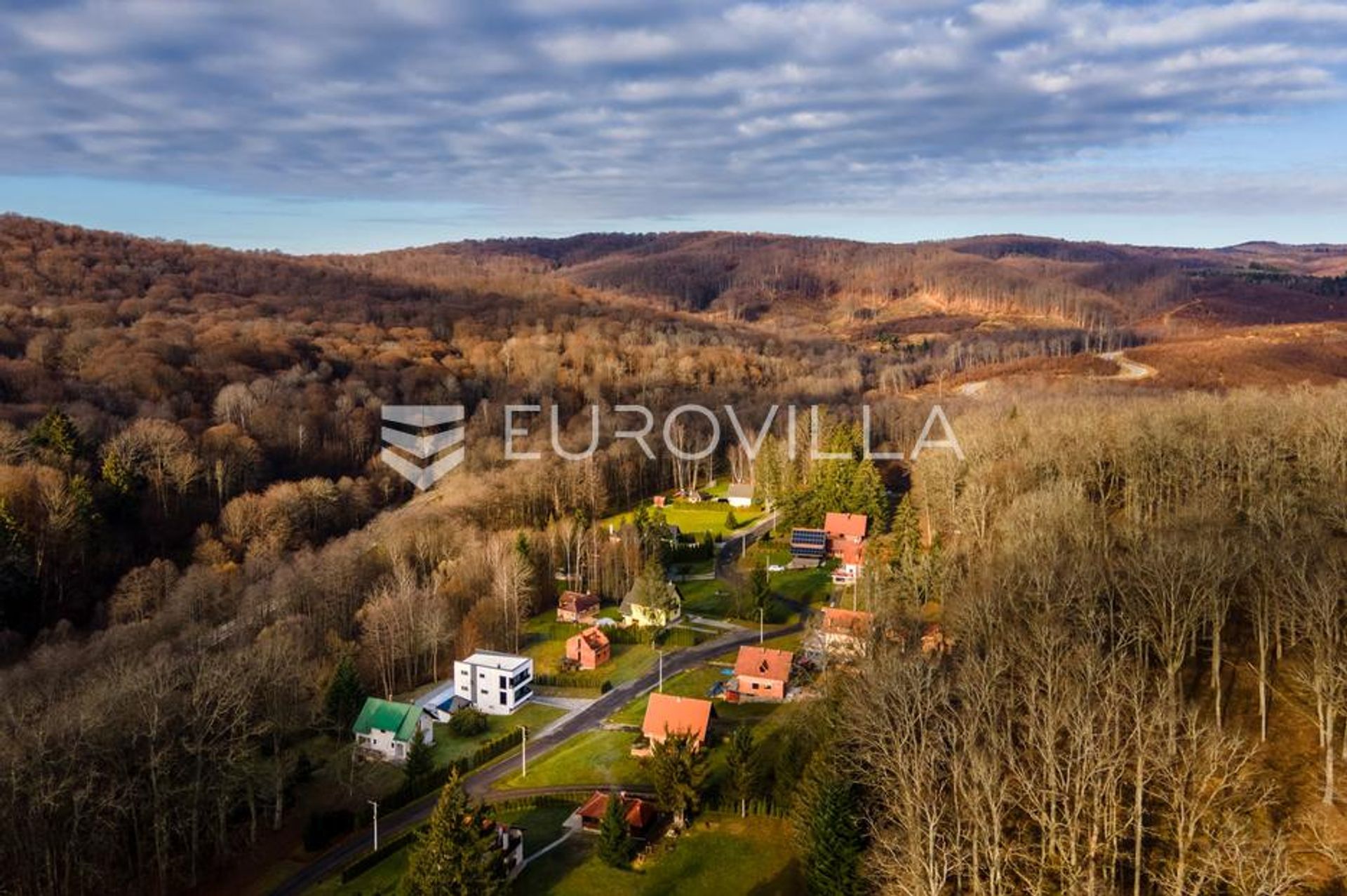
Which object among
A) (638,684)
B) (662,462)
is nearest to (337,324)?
(662,462)

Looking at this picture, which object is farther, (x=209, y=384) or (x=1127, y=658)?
(x=209, y=384)

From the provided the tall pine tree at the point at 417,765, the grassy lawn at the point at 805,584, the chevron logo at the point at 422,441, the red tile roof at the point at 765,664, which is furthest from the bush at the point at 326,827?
the chevron logo at the point at 422,441

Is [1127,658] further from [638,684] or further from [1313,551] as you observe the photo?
[638,684]

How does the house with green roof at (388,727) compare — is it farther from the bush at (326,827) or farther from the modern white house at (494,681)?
the bush at (326,827)

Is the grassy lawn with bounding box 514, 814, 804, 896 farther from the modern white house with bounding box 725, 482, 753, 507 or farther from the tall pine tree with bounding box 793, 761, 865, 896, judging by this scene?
the modern white house with bounding box 725, 482, 753, 507

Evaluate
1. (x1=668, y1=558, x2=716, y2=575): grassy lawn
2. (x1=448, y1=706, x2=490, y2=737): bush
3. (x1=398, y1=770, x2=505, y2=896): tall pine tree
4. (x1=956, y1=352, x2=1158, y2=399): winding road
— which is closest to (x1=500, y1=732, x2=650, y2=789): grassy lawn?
(x1=448, y1=706, x2=490, y2=737): bush

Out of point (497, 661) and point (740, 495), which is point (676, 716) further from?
point (740, 495)
